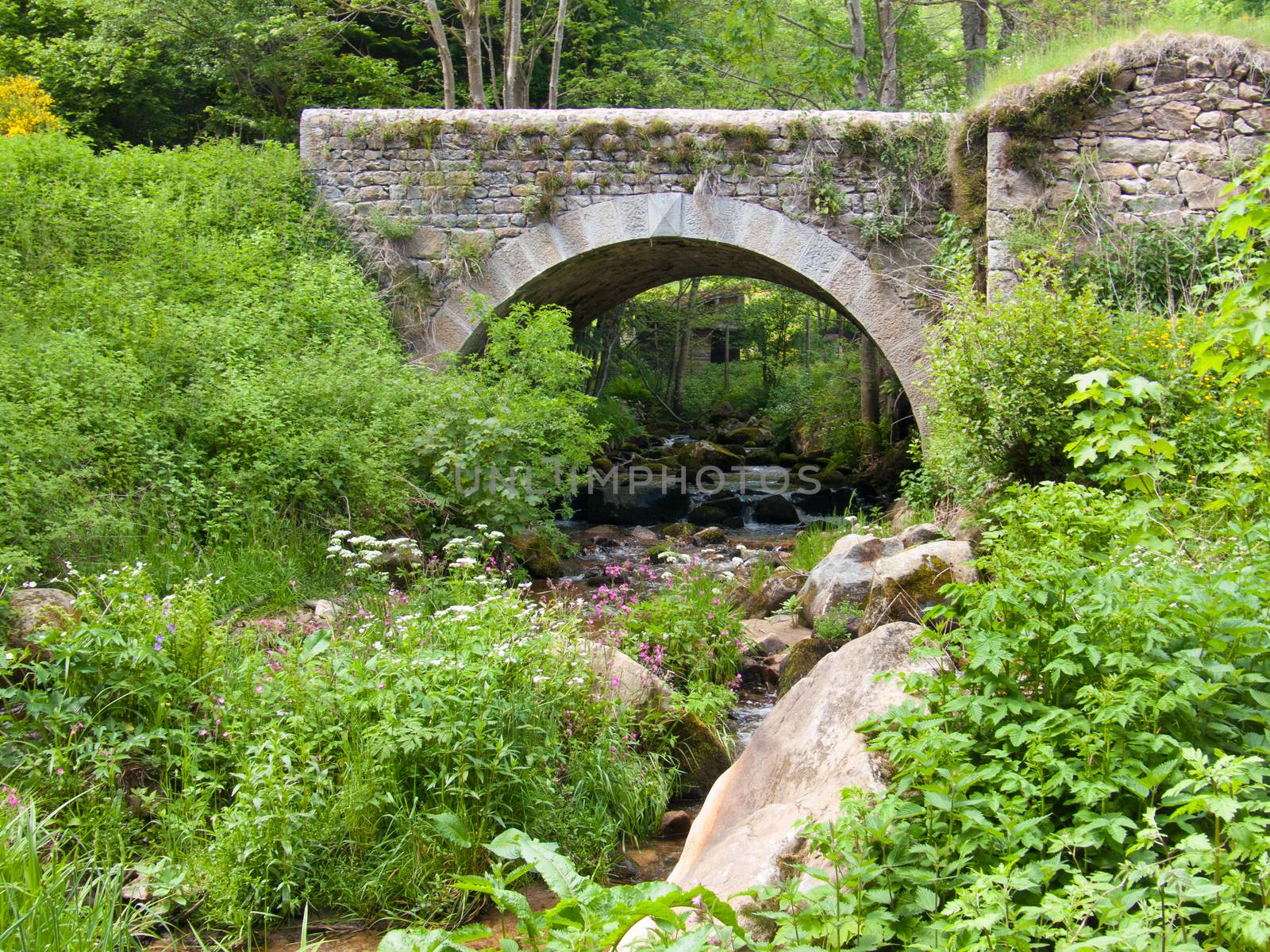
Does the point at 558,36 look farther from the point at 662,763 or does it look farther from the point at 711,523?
the point at 662,763

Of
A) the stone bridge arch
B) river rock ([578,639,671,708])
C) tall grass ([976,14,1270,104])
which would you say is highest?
tall grass ([976,14,1270,104])

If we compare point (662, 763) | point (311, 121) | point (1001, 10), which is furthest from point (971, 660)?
point (1001, 10)

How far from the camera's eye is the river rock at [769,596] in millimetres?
6793

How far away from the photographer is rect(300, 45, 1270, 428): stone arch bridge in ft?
24.0

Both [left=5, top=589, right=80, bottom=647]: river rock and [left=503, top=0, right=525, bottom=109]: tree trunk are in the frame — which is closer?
[left=5, top=589, right=80, bottom=647]: river rock

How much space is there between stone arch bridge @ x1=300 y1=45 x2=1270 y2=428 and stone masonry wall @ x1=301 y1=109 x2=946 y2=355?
1cm

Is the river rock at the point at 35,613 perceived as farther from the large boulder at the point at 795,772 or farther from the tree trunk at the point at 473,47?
the tree trunk at the point at 473,47

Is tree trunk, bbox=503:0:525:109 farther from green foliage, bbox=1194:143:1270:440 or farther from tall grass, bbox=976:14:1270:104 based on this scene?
green foliage, bbox=1194:143:1270:440

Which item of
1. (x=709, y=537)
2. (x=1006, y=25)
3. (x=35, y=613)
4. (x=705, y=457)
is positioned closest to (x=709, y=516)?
(x=709, y=537)

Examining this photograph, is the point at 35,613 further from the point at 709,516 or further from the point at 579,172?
the point at 709,516

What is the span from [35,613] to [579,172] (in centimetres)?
587

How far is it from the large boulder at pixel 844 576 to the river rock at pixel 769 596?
222 mm

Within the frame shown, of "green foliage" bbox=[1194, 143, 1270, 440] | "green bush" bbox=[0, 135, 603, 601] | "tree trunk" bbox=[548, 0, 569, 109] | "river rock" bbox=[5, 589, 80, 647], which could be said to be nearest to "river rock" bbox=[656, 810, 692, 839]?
"river rock" bbox=[5, 589, 80, 647]

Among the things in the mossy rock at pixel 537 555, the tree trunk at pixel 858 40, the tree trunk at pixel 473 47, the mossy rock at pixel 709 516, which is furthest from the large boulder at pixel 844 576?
the tree trunk at pixel 473 47
